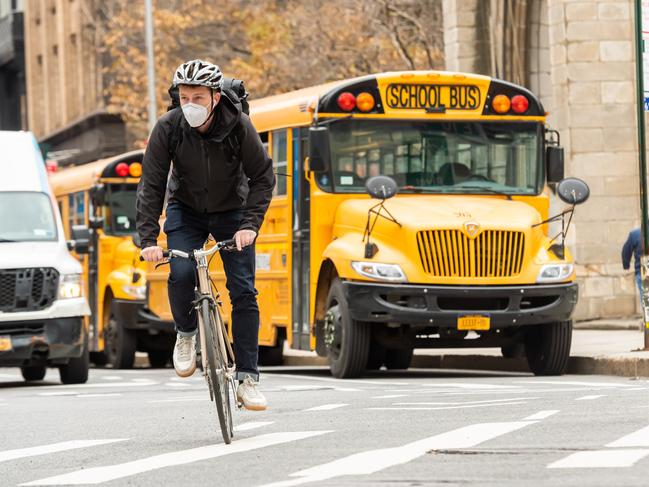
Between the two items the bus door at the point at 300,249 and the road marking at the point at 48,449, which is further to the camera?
the bus door at the point at 300,249

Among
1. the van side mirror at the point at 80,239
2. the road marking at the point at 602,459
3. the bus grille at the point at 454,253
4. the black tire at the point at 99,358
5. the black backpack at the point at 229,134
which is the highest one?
the black backpack at the point at 229,134

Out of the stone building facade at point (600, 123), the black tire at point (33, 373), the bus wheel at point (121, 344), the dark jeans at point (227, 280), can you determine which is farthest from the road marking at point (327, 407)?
the stone building facade at point (600, 123)

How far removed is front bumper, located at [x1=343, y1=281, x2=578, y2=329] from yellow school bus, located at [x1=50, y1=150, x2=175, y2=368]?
7911mm

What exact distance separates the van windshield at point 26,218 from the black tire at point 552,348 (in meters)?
5.02

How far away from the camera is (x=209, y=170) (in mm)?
10219

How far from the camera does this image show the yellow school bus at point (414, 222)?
17.4 m

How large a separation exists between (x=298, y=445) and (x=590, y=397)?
11.2ft

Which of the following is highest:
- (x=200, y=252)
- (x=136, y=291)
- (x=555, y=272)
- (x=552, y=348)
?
(x=200, y=252)

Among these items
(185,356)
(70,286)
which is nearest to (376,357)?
(70,286)

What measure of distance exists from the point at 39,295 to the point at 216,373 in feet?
30.4

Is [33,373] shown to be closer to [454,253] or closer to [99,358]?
[454,253]

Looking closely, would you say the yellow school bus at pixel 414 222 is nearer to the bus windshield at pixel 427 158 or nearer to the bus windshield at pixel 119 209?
the bus windshield at pixel 427 158

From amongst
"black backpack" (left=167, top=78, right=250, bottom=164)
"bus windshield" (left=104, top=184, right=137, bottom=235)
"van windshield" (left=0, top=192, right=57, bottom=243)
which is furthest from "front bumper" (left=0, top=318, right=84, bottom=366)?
"black backpack" (left=167, top=78, right=250, bottom=164)

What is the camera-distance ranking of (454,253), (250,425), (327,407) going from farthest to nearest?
(454,253) < (327,407) < (250,425)
